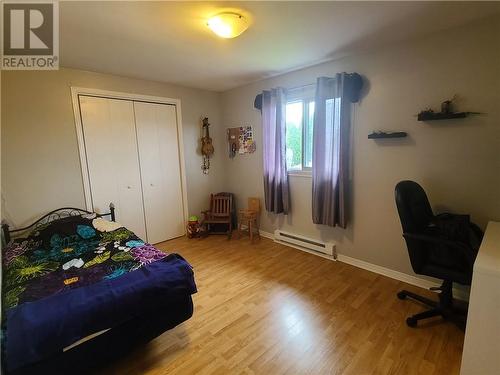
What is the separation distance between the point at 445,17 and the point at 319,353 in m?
2.69

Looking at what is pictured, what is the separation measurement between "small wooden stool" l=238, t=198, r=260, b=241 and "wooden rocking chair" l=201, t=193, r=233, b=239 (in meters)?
0.22

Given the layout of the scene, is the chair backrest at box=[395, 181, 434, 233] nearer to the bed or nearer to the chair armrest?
the chair armrest

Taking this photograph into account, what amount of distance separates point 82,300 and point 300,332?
153 cm

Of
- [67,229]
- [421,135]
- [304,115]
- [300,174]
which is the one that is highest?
[304,115]

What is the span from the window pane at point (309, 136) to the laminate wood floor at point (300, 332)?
1391 mm

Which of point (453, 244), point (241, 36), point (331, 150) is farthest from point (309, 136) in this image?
point (453, 244)

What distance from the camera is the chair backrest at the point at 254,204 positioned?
12.8 feet


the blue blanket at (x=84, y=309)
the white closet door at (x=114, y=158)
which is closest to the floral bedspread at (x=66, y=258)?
the blue blanket at (x=84, y=309)

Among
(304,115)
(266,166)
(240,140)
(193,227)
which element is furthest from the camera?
(240,140)

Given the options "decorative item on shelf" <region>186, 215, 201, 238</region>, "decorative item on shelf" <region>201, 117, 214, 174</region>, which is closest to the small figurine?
"decorative item on shelf" <region>186, 215, 201, 238</region>

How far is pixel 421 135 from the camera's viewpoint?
2275 mm

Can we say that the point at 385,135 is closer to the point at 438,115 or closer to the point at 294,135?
the point at 438,115

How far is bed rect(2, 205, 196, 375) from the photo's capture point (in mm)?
1253

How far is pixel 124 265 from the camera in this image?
6.34ft
